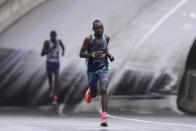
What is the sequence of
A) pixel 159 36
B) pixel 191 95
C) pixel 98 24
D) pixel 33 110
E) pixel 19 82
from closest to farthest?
1. pixel 98 24
2. pixel 191 95
3. pixel 33 110
4. pixel 19 82
5. pixel 159 36

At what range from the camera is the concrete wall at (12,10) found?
23.2 m

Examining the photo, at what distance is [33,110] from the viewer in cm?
1877

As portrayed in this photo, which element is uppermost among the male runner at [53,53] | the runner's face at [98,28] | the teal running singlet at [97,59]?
the runner's face at [98,28]

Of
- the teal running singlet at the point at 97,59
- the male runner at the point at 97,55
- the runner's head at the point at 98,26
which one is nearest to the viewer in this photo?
the runner's head at the point at 98,26

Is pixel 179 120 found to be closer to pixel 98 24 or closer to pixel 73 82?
pixel 98 24

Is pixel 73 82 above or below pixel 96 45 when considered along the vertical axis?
below

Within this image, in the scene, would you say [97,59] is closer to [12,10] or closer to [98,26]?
[98,26]

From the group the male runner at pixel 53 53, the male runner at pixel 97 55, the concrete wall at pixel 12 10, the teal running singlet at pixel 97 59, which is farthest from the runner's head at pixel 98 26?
the concrete wall at pixel 12 10

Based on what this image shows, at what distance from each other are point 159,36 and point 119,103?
5448 millimetres

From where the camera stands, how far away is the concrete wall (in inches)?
914

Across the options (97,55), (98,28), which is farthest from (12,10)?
(98,28)

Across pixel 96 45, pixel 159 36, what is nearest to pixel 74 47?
pixel 159 36

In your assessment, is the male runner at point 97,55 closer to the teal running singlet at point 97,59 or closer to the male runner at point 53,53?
the teal running singlet at point 97,59

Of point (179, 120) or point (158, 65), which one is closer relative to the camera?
point (179, 120)
